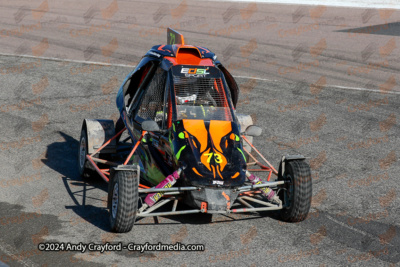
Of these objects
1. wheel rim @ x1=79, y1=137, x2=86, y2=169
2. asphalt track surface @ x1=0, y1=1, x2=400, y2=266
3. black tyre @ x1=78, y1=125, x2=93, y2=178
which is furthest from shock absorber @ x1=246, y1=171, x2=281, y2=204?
wheel rim @ x1=79, y1=137, x2=86, y2=169

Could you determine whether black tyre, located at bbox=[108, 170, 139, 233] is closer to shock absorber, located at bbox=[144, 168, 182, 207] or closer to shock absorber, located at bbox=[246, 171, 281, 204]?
shock absorber, located at bbox=[144, 168, 182, 207]

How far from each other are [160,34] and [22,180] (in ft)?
45.8

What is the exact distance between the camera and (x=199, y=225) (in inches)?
318

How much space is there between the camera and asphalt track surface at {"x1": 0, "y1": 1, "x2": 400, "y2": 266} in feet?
25.0

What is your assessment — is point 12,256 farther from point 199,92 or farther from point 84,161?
point 199,92

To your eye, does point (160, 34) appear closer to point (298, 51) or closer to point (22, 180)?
point (298, 51)

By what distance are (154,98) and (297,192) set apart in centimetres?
267

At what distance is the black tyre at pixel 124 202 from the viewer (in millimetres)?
7484

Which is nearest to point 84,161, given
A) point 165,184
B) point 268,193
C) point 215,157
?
point 165,184

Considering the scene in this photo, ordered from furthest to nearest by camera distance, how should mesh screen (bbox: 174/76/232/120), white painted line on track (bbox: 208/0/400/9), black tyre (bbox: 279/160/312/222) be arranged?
white painted line on track (bbox: 208/0/400/9) < mesh screen (bbox: 174/76/232/120) < black tyre (bbox: 279/160/312/222)

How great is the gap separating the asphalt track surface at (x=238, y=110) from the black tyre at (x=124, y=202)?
0.67 feet

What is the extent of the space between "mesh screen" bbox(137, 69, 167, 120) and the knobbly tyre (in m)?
0.02

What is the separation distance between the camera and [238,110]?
46.3ft

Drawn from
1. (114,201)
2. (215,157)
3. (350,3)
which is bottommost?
(114,201)
